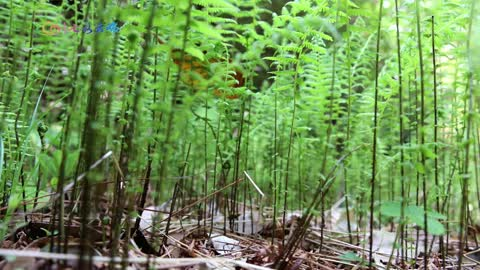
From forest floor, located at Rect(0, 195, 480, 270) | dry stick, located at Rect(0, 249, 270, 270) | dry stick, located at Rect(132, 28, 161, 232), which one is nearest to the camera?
dry stick, located at Rect(0, 249, 270, 270)

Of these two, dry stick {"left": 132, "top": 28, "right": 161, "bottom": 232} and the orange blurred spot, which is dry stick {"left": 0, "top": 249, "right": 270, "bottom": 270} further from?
the orange blurred spot

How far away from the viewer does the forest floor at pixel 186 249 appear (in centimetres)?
100

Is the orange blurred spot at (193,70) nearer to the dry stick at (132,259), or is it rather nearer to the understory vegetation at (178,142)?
the understory vegetation at (178,142)

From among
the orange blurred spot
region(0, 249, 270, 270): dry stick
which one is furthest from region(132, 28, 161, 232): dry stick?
region(0, 249, 270, 270): dry stick

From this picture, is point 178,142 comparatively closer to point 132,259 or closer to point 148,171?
point 148,171

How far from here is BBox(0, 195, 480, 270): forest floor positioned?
1.00 metres

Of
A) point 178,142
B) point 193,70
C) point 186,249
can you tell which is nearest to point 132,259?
point 186,249

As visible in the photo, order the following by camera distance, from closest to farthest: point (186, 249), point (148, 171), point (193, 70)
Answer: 1. point (193, 70)
2. point (186, 249)
3. point (148, 171)

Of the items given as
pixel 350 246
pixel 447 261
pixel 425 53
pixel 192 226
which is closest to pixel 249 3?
pixel 425 53

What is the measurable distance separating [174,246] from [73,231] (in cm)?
35

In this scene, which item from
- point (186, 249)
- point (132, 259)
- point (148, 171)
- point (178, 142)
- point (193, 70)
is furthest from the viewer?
point (178, 142)

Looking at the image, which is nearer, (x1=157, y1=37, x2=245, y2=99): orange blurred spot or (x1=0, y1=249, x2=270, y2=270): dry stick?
(x1=0, y1=249, x2=270, y2=270): dry stick

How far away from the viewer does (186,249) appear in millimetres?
1381

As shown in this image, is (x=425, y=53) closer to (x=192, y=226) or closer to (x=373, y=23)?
(x=373, y=23)
